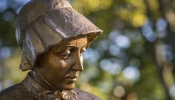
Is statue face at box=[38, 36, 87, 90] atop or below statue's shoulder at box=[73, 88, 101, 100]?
atop

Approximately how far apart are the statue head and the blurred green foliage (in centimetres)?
642

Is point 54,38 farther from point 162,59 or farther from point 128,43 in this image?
point 128,43

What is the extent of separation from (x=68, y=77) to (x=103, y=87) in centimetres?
1731

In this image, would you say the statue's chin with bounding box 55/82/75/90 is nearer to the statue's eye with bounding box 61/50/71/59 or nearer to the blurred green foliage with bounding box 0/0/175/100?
the statue's eye with bounding box 61/50/71/59

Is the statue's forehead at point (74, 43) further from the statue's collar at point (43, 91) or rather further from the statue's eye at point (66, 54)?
the statue's collar at point (43, 91)

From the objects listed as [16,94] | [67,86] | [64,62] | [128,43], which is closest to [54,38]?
[64,62]

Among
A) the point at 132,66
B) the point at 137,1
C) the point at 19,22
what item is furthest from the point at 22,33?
the point at 132,66

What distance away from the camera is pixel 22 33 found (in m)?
3.31

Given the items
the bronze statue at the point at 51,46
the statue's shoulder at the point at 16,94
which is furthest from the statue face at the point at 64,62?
the statue's shoulder at the point at 16,94

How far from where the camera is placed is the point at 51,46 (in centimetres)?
314

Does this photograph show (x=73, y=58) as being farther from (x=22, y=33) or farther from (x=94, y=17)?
(x=94, y=17)

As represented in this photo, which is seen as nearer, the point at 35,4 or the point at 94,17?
the point at 35,4

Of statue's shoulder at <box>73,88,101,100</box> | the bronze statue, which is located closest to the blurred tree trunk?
statue's shoulder at <box>73,88,101,100</box>

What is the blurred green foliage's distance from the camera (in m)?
9.88
